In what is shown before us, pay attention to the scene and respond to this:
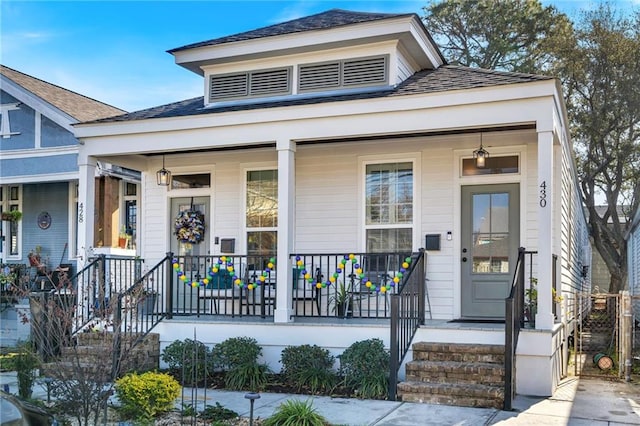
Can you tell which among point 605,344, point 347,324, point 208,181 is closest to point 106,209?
point 208,181

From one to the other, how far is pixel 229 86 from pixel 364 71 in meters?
2.28

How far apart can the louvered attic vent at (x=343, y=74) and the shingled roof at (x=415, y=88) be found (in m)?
0.32

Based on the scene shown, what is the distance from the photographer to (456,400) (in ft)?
22.5

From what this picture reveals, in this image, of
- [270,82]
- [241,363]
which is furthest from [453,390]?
[270,82]

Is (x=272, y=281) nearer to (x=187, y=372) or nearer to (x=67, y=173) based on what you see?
(x=187, y=372)

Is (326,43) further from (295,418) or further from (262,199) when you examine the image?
(295,418)

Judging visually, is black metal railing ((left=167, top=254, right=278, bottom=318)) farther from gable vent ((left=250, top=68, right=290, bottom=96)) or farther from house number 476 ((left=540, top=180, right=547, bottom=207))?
house number 476 ((left=540, top=180, right=547, bottom=207))

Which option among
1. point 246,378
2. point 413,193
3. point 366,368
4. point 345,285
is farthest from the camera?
point 413,193

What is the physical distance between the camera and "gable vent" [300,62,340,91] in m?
9.82

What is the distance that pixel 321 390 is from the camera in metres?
7.50

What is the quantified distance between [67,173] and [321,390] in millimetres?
9183

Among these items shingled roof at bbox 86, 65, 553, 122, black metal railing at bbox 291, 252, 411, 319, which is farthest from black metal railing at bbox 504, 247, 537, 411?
shingled roof at bbox 86, 65, 553, 122

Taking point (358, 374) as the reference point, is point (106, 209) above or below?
above

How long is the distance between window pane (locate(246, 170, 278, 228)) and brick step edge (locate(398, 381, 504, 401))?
4146 mm
